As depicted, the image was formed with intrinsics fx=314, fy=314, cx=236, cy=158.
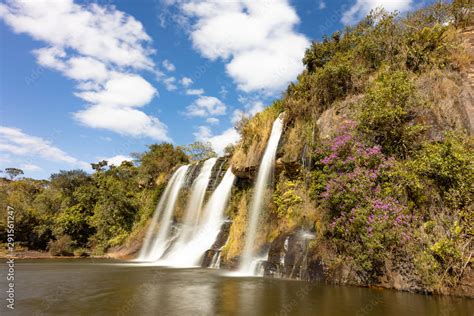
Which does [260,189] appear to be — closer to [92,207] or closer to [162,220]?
[162,220]

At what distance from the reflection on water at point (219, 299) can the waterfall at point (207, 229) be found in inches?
301

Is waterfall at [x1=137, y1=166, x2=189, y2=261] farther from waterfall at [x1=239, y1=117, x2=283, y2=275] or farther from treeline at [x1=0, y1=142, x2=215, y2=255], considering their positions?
waterfall at [x1=239, y1=117, x2=283, y2=275]

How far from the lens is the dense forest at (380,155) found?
9.12 m

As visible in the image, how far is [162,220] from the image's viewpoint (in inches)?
960

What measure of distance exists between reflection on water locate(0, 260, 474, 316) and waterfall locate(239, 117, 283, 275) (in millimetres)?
3789

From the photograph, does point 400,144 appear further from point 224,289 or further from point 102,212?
point 102,212

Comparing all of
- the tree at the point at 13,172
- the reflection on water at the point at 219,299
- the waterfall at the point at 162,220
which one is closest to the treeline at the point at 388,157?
the reflection on water at the point at 219,299

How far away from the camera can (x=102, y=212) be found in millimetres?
28891

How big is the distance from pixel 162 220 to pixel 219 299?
17360 millimetres

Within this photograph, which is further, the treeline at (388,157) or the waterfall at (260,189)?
the waterfall at (260,189)

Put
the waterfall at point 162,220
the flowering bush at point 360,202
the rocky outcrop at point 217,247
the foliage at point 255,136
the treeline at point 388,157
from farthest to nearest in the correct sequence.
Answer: the waterfall at point 162,220 < the foliage at point 255,136 < the rocky outcrop at point 217,247 < the flowering bush at point 360,202 < the treeline at point 388,157

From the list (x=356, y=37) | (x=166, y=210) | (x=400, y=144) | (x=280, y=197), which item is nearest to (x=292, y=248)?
(x=280, y=197)

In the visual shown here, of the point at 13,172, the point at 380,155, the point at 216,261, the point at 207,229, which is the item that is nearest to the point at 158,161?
the point at 207,229

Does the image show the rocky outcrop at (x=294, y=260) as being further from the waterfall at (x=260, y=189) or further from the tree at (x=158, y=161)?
the tree at (x=158, y=161)
